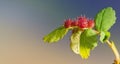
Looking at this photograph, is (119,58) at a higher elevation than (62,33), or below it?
below

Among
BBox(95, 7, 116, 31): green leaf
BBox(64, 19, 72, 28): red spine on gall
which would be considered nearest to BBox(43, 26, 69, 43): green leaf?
BBox(64, 19, 72, 28): red spine on gall

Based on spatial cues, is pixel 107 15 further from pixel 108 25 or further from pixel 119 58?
pixel 119 58

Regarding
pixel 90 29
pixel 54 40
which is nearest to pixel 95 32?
pixel 90 29

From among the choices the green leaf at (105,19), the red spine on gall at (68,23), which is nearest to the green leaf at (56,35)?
the red spine on gall at (68,23)

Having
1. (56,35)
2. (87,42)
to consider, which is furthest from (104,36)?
(56,35)

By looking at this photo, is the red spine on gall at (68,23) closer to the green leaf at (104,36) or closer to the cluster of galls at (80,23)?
the cluster of galls at (80,23)
